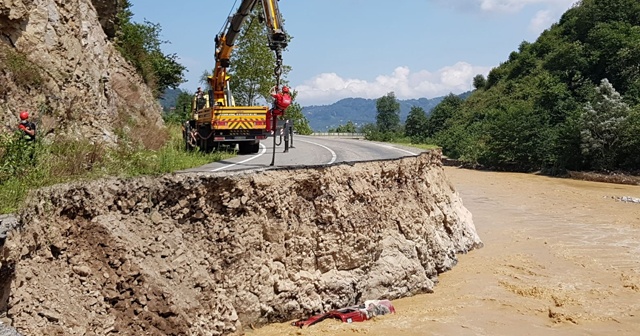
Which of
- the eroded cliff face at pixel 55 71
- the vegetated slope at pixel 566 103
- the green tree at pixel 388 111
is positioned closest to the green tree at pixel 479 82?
the vegetated slope at pixel 566 103

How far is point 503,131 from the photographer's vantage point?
40.8 meters

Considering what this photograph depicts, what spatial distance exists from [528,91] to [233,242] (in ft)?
185

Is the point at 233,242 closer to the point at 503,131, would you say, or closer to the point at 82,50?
the point at 82,50

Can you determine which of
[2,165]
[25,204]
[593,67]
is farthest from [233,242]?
[593,67]

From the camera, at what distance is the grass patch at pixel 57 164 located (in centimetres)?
665

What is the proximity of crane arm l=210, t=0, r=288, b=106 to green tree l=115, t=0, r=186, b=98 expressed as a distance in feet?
18.3

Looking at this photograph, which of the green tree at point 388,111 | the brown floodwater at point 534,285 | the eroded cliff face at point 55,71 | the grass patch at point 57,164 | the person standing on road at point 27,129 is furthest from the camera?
the green tree at point 388,111

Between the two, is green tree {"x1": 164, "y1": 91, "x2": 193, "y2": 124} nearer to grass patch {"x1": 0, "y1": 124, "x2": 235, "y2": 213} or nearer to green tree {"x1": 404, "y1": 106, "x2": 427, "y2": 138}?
grass patch {"x1": 0, "y1": 124, "x2": 235, "y2": 213}

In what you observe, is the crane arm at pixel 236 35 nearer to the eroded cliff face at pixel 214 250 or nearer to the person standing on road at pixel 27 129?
the eroded cliff face at pixel 214 250

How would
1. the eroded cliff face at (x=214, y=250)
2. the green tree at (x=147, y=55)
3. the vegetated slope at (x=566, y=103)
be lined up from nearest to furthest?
1. the eroded cliff face at (x=214, y=250)
2. the green tree at (x=147, y=55)
3. the vegetated slope at (x=566, y=103)

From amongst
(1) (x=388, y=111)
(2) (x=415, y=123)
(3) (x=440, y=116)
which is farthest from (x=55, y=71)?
(1) (x=388, y=111)

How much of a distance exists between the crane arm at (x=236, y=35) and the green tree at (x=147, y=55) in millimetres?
5571

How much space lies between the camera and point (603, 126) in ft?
115

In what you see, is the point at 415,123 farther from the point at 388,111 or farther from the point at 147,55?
the point at 147,55
